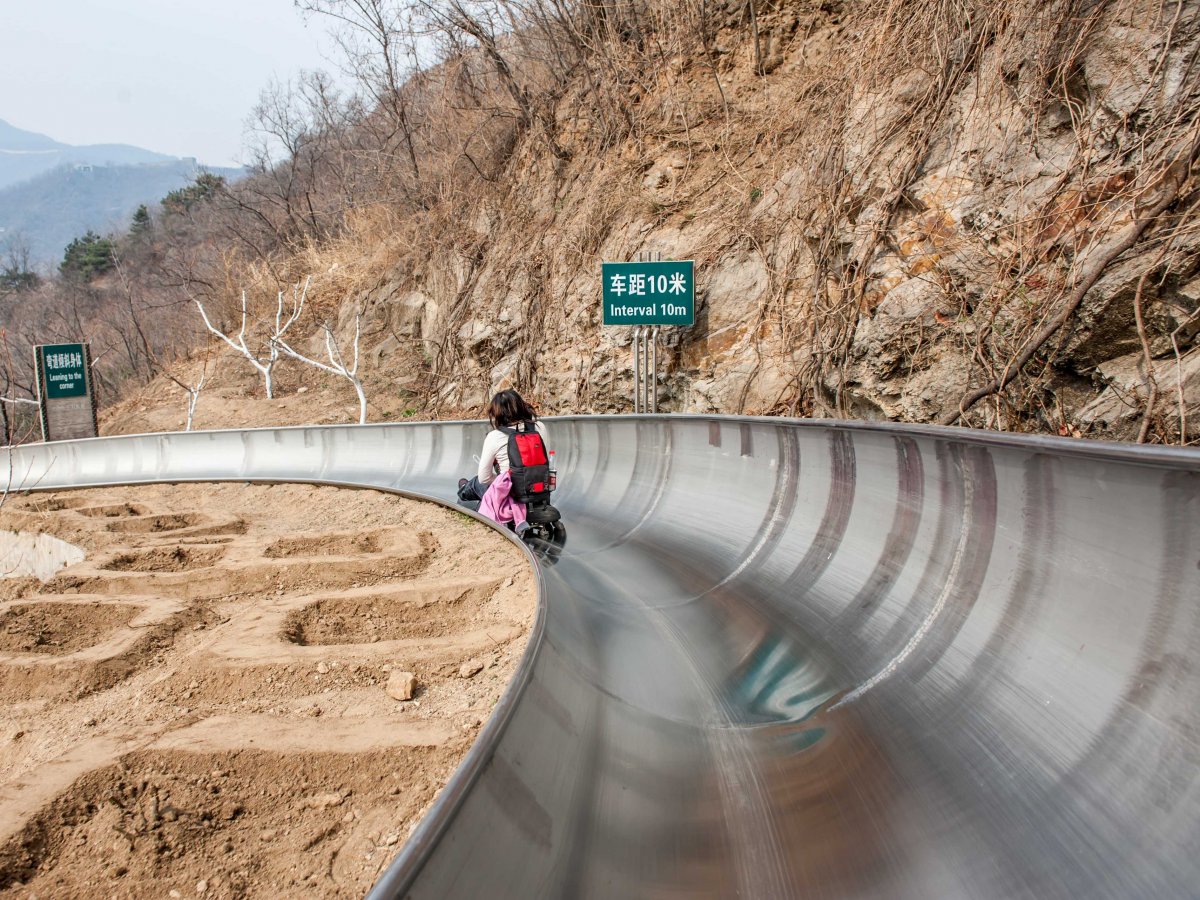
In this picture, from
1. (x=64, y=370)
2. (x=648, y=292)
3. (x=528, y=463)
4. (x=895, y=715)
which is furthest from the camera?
(x=64, y=370)

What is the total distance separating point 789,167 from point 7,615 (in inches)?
485

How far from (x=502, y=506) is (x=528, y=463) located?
730mm

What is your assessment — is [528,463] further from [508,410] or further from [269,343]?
[269,343]

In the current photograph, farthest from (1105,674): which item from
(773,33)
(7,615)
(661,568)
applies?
(773,33)

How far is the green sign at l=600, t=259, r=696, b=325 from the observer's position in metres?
11.5

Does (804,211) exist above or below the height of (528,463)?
above

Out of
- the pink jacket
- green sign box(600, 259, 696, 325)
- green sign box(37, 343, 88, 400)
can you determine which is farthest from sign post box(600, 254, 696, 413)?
green sign box(37, 343, 88, 400)

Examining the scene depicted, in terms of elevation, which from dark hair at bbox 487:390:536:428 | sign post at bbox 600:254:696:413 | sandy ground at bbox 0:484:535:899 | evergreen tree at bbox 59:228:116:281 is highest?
evergreen tree at bbox 59:228:116:281

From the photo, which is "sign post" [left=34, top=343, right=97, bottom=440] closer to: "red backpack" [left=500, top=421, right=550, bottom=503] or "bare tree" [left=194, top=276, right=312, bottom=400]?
"bare tree" [left=194, top=276, right=312, bottom=400]

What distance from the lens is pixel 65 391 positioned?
20344mm

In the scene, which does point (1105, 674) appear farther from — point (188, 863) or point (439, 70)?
point (439, 70)

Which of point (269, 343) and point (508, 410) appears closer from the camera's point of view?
point (508, 410)

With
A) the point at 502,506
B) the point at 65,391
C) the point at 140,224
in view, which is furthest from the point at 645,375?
the point at 140,224

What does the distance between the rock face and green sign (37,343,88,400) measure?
32.9 ft
